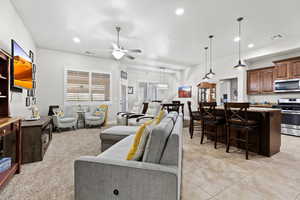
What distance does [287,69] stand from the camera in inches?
171

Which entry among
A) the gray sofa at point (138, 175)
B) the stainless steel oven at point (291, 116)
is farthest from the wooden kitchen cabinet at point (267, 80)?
the gray sofa at point (138, 175)

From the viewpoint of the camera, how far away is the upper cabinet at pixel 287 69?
13.7 feet

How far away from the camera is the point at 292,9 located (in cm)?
284

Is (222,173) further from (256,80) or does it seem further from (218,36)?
(256,80)

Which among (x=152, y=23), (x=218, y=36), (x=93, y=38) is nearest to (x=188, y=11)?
(x=152, y=23)

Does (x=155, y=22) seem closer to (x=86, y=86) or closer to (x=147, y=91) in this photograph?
(x=86, y=86)

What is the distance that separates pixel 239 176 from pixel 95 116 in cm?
476

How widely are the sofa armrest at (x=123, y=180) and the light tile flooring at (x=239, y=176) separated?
75cm

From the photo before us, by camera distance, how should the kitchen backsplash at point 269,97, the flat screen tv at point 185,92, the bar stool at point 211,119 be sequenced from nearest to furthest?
the bar stool at point 211,119, the kitchen backsplash at point 269,97, the flat screen tv at point 185,92

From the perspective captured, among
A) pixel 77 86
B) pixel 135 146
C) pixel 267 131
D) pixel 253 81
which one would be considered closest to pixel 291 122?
pixel 253 81

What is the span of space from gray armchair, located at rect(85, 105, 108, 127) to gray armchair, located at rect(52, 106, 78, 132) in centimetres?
46

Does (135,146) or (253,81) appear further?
(253,81)

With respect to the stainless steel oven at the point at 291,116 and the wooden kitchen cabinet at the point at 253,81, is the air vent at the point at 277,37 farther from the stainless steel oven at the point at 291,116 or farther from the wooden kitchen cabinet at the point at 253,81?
the stainless steel oven at the point at 291,116

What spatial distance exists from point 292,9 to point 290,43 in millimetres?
1935
